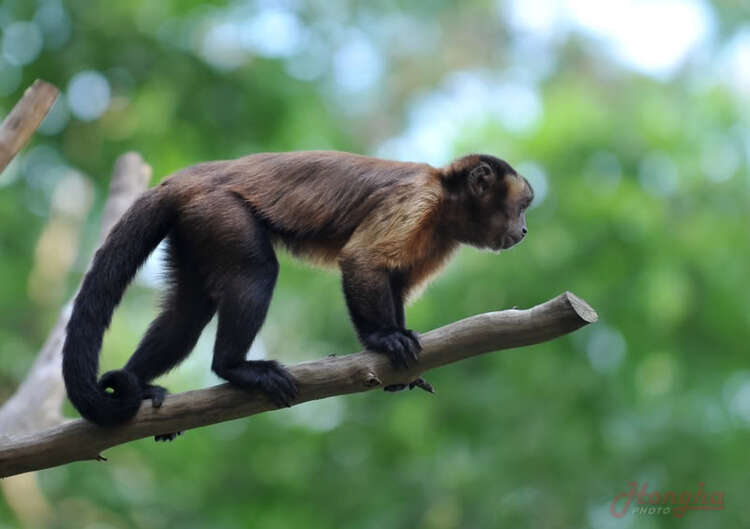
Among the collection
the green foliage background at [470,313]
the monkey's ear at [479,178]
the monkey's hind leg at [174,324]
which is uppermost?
the monkey's ear at [479,178]

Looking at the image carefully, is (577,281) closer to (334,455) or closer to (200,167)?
(334,455)

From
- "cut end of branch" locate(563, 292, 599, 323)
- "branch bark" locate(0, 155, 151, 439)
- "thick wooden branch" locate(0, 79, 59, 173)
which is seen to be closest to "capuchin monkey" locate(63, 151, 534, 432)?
"cut end of branch" locate(563, 292, 599, 323)

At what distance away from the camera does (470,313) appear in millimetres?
15008

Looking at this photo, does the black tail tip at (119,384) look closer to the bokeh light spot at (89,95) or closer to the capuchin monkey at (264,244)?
the capuchin monkey at (264,244)

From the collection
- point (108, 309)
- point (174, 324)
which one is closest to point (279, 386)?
point (108, 309)

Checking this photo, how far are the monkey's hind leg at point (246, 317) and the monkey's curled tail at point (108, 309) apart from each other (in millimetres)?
693

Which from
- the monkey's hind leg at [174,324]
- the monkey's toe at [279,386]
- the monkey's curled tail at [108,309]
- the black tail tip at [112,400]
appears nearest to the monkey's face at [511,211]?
the monkey's hind leg at [174,324]

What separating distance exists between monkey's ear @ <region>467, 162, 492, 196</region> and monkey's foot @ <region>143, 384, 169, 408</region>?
3.56m

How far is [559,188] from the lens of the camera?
50.4ft

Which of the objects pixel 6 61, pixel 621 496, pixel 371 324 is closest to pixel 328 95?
pixel 6 61

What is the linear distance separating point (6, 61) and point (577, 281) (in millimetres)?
9785

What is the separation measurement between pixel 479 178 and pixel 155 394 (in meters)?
3.78

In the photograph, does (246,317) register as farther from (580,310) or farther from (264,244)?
(580,310)

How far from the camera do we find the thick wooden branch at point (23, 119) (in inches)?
337
